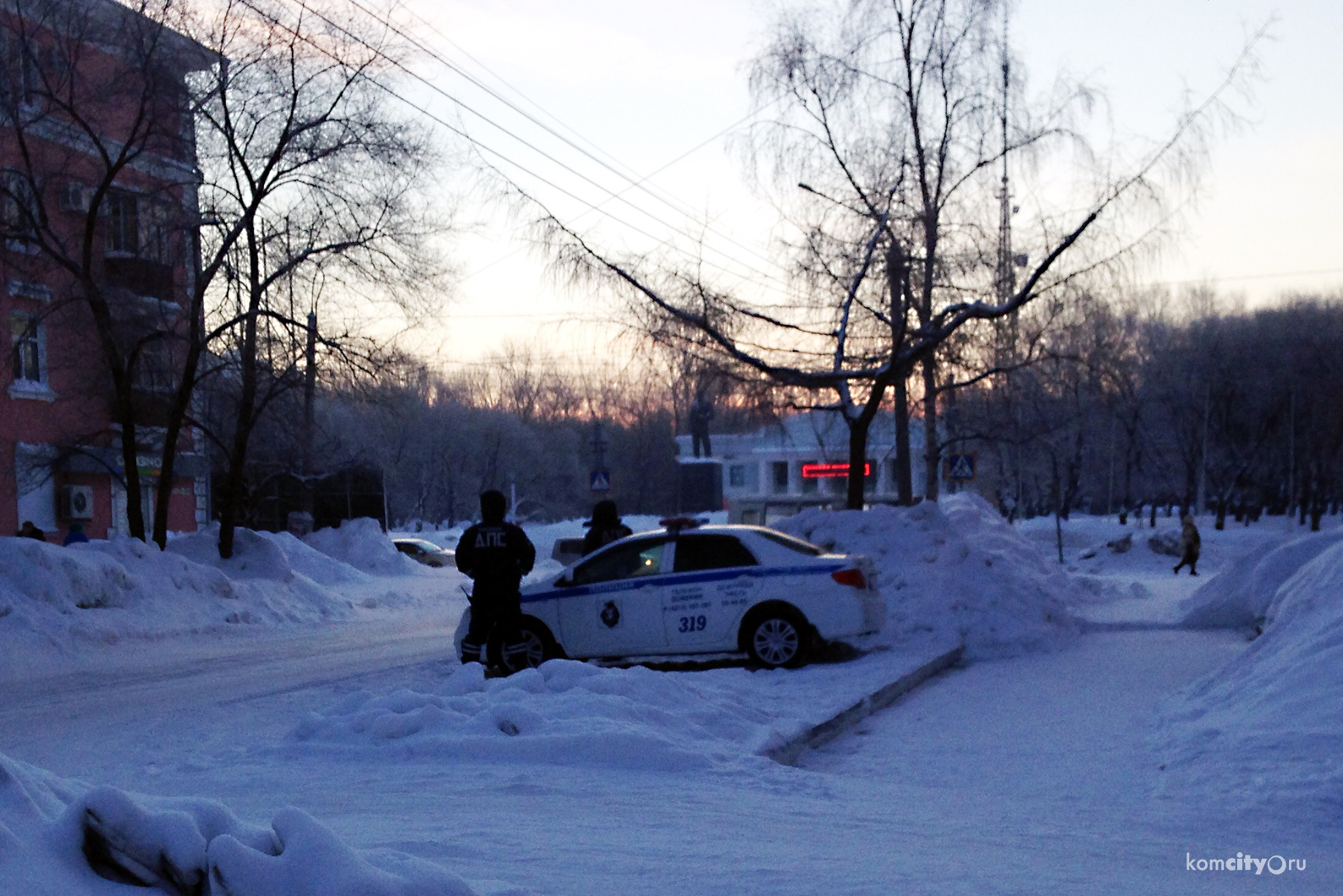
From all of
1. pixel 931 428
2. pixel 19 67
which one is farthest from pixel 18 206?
pixel 931 428

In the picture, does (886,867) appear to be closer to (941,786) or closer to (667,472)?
(941,786)

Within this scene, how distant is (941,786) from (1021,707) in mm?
3376

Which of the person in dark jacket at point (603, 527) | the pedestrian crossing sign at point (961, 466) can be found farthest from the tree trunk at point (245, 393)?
the pedestrian crossing sign at point (961, 466)

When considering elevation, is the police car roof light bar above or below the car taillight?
above

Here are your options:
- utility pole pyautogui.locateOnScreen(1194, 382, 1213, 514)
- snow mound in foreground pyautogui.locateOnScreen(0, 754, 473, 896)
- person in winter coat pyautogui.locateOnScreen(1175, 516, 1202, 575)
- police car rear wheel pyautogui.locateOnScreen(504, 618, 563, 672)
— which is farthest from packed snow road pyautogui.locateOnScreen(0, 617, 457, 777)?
utility pole pyautogui.locateOnScreen(1194, 382, 1213, 514)

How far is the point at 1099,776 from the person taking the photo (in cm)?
766

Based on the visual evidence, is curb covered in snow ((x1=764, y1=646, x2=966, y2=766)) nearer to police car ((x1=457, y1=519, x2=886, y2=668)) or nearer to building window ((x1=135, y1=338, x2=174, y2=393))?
police car ((x1=457, y1=519, x2=886, y2=668))

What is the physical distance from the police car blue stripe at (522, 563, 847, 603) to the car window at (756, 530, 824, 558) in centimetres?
30

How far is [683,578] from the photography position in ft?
42.4

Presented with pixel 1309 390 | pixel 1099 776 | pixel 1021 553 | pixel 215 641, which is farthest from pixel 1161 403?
pixel 1099 776

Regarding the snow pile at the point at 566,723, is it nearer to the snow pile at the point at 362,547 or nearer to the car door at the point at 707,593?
the car door at the point at 707,593

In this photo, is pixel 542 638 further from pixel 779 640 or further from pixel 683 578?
pixel 779 640

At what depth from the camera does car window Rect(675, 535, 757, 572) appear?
42.5 feet

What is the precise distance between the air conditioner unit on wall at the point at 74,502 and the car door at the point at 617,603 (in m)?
20.4
